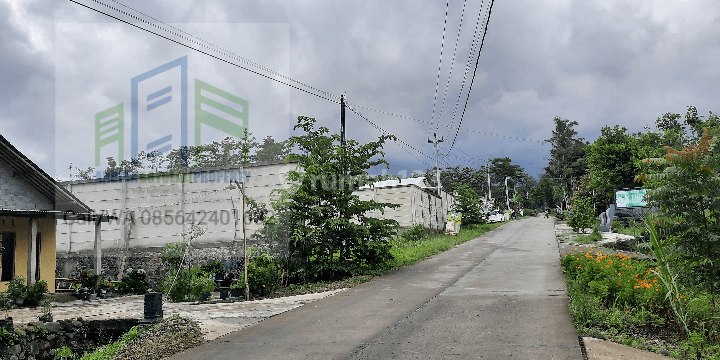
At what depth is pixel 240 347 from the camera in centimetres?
800

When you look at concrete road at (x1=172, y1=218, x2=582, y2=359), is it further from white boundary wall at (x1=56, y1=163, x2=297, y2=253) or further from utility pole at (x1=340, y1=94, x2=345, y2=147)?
white boundary wall at (x1=56, y1=163, x2=297, y2=253)

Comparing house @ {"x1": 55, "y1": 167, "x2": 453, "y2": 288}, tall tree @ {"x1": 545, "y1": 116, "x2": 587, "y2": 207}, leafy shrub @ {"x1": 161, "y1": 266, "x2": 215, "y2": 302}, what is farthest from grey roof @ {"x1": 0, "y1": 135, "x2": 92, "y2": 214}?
tall tree @ {"x1": 545, "y1": 116, "x2": 587, "y2": 207}

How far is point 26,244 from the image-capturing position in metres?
15.8

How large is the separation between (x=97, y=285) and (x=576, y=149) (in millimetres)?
79771

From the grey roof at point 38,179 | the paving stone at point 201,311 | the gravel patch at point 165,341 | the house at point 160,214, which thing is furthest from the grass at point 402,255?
the grey roof at point 38,179

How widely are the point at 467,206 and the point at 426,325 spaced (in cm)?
3479

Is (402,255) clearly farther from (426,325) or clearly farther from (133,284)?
(426,325)

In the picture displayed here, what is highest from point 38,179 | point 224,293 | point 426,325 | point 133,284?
point 38,179

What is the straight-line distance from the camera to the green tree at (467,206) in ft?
139

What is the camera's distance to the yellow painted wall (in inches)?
609

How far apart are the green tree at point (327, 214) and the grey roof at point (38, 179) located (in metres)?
6.41

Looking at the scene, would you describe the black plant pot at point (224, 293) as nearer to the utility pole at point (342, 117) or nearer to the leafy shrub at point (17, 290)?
the leafy shrub at point (17, 290)

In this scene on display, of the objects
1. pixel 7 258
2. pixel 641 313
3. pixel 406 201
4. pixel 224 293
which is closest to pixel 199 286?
pixel 224 293

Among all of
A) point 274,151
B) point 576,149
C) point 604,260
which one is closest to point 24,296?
point 604,260
